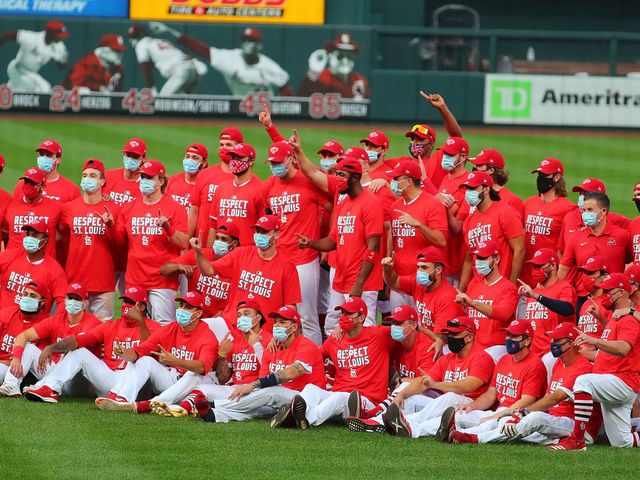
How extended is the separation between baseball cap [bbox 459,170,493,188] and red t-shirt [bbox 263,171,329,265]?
1477 mm

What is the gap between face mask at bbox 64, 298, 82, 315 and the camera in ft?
34.9

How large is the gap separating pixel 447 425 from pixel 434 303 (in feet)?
4.75

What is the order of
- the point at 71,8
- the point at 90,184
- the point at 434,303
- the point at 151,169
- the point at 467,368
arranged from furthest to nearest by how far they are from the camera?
the point at 71,8 → the point at 90,184 → the point at 151,169 → the point at 434,303 → the point at 467,368

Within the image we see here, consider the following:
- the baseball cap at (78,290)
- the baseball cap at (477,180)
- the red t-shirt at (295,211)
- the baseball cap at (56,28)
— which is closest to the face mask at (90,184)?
the baseball cap at (78,290)

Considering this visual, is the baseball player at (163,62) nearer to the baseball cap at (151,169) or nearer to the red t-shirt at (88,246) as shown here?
the red t-shirt at (88,246)

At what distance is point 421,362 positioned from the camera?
10.2m

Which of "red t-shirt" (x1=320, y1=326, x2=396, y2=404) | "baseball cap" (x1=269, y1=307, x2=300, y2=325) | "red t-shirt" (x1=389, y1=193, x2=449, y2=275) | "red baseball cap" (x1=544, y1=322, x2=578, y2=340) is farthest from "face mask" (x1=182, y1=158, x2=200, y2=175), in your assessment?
"red baseball cap" (x1=544, y1=322, x2=578, y2=340)

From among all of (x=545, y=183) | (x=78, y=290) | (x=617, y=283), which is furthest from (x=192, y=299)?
(x=617, y=283)

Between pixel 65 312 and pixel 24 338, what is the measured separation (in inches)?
16.9

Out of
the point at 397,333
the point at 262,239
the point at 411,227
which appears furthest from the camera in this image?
the point at 411,227

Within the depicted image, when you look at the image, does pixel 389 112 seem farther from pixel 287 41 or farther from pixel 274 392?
pixel 274 392

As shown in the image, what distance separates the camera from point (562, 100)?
85.4ft

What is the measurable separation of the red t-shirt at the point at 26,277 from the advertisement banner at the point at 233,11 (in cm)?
1558

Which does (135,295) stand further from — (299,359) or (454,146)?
(454,146)
